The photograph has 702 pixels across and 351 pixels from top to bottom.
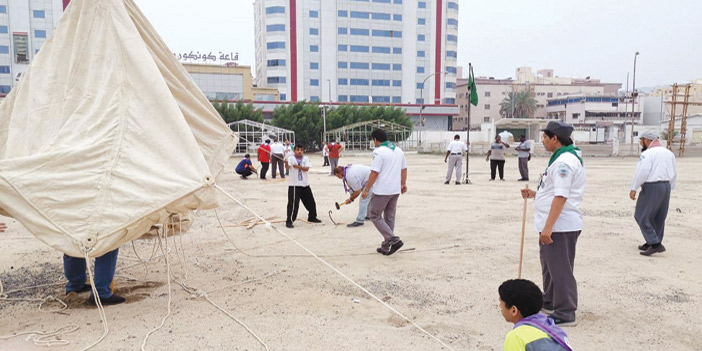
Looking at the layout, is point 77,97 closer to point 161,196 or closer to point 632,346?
point 161,196

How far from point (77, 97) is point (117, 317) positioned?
2264 millimetres

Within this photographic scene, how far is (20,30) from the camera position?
58.6m

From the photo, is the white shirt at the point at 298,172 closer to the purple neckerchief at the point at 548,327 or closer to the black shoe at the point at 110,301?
the black shoe at the point at 110,301

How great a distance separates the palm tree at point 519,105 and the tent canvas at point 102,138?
83742 millimetres

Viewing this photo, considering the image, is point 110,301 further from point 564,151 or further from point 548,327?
point 564,151

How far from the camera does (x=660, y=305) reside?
4.93 m

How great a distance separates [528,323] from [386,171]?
4278 millimetres

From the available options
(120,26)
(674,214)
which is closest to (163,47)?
(120,26)

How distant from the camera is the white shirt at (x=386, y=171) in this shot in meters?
6.67

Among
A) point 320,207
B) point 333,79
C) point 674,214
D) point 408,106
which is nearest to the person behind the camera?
point 674,214

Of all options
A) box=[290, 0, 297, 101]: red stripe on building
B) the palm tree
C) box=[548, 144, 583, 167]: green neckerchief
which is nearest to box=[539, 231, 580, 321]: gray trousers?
box=[548, 144, 583, 167]: green neckerchief

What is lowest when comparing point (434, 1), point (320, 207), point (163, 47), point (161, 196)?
point (320, 207)

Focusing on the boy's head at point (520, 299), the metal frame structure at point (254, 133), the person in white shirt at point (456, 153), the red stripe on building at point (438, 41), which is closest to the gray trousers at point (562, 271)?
the boy's head at point (520, 299)

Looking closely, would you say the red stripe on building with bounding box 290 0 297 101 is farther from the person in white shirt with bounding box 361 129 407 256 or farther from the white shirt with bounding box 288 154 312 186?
the person in white shirt with bounding box 361 129 407 256
